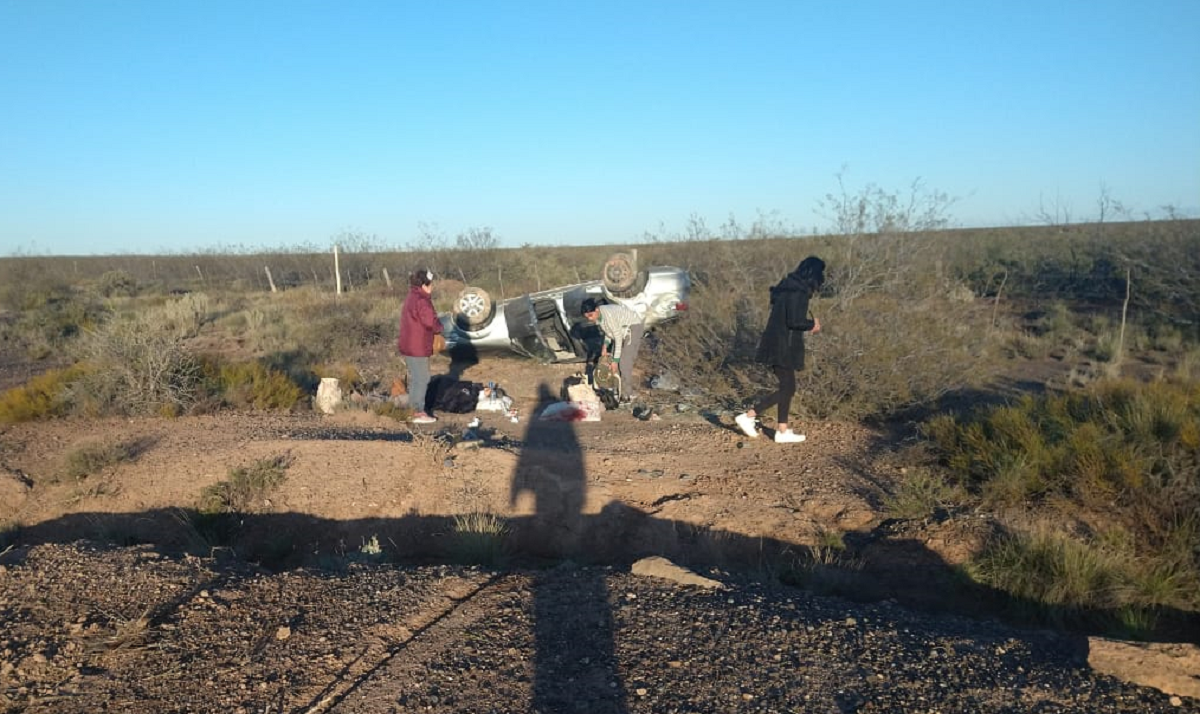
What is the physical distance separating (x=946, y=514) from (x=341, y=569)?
4.58 meters

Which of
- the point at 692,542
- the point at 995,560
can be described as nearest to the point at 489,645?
the point at 692,542

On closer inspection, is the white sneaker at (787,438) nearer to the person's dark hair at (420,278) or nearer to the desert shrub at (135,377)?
the person's dark hair at (420,278)

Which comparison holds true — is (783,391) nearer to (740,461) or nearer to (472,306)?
(740,461)

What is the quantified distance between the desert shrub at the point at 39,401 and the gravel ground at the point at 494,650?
6.34 metres

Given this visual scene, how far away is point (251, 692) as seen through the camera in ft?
11.4

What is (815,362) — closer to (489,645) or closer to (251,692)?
(489,645)

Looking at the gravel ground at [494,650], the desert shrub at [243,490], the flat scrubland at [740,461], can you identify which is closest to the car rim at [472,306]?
the flat scrubland at [740,461]

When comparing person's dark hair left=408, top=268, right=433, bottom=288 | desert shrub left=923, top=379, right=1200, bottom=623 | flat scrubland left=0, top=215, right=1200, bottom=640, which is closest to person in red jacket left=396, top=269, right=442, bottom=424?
person's dark hair left=408, top=268, right=433, bottom=288

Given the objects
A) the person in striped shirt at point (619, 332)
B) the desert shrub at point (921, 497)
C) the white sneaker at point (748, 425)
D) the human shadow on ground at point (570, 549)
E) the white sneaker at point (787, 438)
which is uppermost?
the person in striped shirt at point (619, 332)

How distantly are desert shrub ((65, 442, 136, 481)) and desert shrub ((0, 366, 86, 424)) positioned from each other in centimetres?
240

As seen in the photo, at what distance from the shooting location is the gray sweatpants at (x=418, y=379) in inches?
384

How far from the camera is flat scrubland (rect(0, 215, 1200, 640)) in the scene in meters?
5.71

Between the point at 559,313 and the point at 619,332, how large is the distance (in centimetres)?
316

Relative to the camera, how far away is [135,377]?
10273mm
